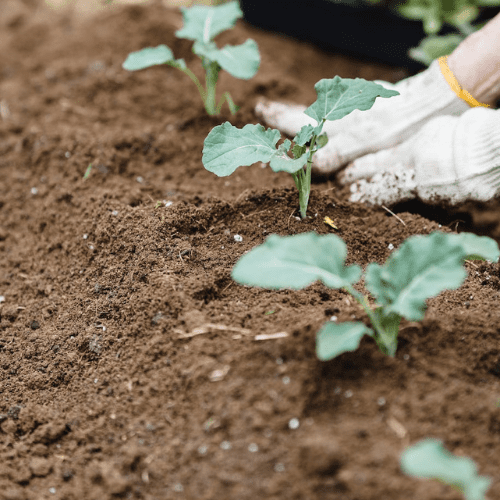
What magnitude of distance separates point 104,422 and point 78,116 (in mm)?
1542

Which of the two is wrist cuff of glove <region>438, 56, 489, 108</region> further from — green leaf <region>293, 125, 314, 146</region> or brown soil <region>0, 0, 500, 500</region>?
green leaf <region>293, 125, 314, 146</region>

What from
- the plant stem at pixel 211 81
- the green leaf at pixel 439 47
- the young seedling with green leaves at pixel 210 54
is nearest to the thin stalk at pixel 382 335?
the young seedling with green leaves at pixel 210 54

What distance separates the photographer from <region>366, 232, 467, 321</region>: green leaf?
1063 mm

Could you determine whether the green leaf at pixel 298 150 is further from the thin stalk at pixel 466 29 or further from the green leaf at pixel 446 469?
the thin stalk at pixel 466 29

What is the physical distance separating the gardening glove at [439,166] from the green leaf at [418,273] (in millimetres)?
662

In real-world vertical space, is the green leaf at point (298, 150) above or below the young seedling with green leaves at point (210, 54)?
below

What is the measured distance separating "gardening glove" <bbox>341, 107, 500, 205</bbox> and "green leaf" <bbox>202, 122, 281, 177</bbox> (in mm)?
493

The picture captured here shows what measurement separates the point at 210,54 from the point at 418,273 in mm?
1295

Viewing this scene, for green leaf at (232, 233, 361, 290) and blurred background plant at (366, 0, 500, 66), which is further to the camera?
blurred background plant at (366, 0, 500, 66)

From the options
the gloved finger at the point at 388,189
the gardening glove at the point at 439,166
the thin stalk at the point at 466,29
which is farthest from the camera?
the thin stalk at the point at 466,29

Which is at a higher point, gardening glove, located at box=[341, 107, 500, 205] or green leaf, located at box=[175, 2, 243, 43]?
green leaf, located at box=[175, 2, 243, 43]

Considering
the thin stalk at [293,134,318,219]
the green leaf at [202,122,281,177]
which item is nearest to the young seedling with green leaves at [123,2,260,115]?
the green leaf at [202,122,281,177]

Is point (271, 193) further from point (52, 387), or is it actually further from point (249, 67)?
point (52, 387)

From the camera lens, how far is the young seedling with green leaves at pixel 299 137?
148 centimetres
